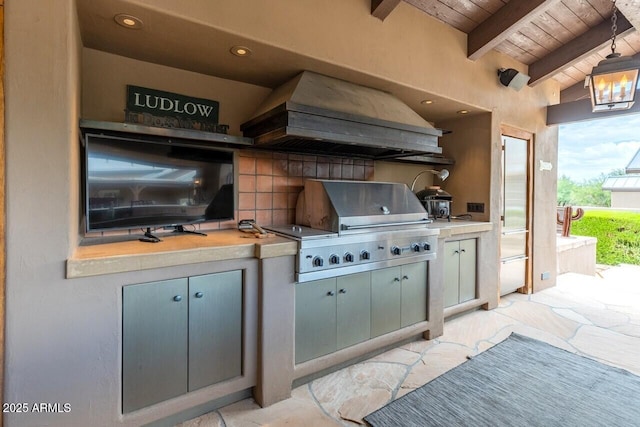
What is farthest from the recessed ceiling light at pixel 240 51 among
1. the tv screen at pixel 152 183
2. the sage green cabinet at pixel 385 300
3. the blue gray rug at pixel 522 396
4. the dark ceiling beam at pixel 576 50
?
the dark ceiling beam at pixel 576 50

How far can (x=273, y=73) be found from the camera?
2.26 m

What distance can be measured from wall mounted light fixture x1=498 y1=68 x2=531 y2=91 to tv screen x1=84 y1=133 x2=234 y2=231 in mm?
2999

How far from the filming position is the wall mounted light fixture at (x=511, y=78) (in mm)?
3199

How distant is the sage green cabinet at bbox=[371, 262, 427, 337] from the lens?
91.1 inches

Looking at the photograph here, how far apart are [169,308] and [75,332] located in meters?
0.39

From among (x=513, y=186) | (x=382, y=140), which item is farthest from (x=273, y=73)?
(x=513, y=186)

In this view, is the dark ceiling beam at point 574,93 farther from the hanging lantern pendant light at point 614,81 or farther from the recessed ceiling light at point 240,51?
the recessed ceiling light at point 240,51

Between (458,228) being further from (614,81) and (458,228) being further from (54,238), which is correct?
(54,238)

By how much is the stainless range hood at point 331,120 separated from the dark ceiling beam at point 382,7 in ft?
1.73

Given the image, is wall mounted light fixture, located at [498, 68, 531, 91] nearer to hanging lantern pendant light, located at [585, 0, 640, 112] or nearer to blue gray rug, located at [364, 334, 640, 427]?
hanging lantern pendant light, located at [585, 0, 640, 112]

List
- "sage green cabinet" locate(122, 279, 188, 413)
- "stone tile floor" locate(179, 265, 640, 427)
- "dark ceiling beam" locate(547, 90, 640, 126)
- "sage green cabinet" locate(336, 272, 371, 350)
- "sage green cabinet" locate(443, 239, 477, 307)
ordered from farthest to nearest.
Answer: "dark ceiling beam" locate(547, 90, 640, 126) < "sage green cabinet" locate(443, 239, 477, 307) < "sage green cabinet" locate(336, 272, 371, 350) < "stone tile floor" locate(179, 265, 640, 427) < "sage green cabinet" locate(122, 279, 188, 413)

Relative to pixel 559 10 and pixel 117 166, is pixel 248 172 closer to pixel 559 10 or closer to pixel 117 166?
pixel 117 166

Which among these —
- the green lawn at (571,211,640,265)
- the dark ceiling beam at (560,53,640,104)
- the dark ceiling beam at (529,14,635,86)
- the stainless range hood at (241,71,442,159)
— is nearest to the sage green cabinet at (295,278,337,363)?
the stainless range hood at (241,71,442,159)

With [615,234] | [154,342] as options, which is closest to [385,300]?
[154,342]
